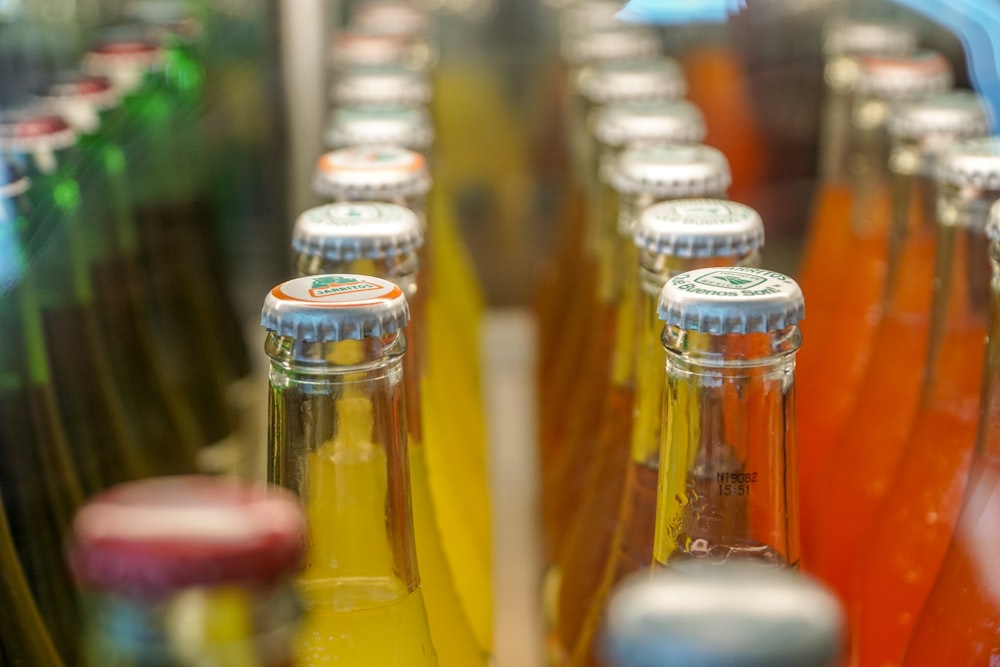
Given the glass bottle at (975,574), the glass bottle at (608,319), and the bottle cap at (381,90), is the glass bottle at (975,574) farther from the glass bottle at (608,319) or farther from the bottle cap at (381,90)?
the bottle cap at (381,90)

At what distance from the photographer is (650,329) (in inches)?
25.5

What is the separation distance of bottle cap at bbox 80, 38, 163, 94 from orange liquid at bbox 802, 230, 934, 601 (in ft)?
2.17

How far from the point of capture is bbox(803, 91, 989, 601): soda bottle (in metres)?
0.83

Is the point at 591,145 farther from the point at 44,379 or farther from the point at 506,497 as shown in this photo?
the point at 44,379

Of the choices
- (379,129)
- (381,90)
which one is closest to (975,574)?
(379,129)

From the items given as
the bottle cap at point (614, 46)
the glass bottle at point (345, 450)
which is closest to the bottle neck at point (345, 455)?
the glass bottle at point (345, 450)

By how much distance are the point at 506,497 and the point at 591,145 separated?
36 centimetres

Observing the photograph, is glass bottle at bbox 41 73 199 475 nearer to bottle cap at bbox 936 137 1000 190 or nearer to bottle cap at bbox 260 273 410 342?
bottle cap at bbox 260 273 410 342

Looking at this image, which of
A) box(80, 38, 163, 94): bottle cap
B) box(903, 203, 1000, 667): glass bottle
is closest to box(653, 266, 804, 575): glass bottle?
box(903, 203, 1000, 667): glass bottle

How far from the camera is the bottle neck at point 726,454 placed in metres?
0.52

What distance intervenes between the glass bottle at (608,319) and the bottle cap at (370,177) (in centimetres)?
14

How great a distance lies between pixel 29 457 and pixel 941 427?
61 cm

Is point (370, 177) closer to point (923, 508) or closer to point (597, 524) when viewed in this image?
point (597, 524)

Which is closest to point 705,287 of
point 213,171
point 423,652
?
point 423,652
